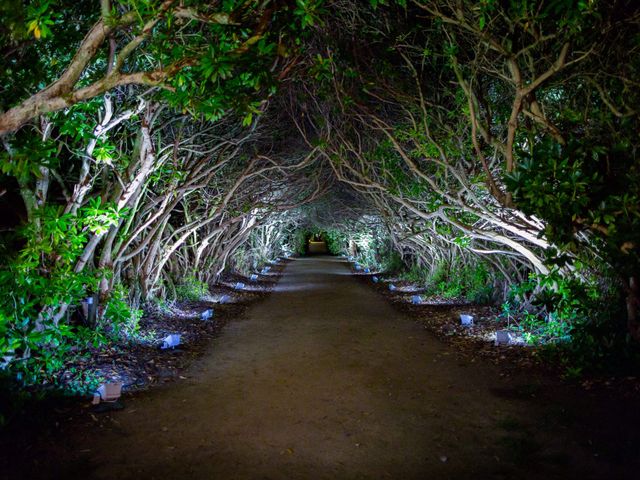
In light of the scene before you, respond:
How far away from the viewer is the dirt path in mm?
3490

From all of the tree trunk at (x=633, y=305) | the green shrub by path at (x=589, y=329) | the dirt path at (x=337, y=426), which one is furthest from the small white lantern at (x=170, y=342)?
the tree trunk at (x=633, y=305)

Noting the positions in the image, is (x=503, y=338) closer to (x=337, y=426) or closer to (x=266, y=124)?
(x=337, y=426)

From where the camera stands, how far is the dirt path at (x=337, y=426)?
349 cm

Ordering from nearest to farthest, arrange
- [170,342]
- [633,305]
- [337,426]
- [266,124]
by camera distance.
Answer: [337,426], [633,305], [170,342], [266,124]

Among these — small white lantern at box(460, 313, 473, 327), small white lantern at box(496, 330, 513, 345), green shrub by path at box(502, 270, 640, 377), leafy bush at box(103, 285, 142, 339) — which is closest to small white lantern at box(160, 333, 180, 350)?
leafy bush at box(103, 285, 142, 339)

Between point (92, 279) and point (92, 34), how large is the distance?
3.04m

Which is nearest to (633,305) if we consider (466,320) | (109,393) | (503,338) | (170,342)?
(503,338)

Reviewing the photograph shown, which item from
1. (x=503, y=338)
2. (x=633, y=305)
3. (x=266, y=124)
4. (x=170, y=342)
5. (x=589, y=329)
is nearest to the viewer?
(x=633, y=305)

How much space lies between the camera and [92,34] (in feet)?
12.2

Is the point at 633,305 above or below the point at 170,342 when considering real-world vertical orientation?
above

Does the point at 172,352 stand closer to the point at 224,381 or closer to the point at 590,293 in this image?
the point at 224,381

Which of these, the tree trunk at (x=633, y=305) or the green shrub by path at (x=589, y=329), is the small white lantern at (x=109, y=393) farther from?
the tree trunk at (x=633, y=305)

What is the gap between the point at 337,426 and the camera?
169 inches

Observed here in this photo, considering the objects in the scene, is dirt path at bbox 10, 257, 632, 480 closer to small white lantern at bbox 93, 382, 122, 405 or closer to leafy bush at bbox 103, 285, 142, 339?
small white lantern at bbox 93, 382, 122, 405
